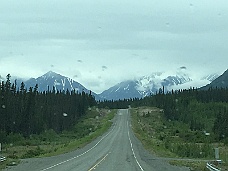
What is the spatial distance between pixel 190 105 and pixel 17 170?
13115 cm

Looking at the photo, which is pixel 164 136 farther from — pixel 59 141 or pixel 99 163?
pixel 99 163

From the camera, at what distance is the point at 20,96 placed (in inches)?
3637

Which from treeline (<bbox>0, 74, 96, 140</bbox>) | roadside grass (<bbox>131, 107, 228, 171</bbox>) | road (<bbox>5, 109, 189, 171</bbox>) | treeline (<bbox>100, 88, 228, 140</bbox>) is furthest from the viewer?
treeline (<bbox>100, 88, 228, 140</bbox>)

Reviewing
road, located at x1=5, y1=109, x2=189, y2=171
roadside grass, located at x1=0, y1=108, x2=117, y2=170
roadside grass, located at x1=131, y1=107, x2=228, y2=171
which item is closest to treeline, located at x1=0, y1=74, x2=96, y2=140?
roadside grass, located at x1=0, y1=108, x2=117, y2=170

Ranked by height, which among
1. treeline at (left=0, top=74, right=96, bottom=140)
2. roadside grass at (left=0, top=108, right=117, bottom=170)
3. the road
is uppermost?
treeline at (left=0, top=74, right=96, bottom=140)

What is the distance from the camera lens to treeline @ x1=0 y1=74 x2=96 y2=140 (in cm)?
8400

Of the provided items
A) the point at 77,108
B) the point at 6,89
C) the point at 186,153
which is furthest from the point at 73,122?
the point at 186,153

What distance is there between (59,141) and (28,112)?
1072cm

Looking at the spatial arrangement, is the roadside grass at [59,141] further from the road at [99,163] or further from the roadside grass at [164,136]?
the roadside grass at [164,136]

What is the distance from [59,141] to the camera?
3285 inches

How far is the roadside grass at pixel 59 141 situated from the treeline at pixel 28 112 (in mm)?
2800

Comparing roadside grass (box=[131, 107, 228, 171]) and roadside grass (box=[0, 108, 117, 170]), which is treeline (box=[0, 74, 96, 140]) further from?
roadside grass (box=[131, 107, 228, 171])

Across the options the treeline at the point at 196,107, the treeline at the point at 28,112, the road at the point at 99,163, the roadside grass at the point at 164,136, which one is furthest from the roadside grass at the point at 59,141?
the treeline at the point at 196,107

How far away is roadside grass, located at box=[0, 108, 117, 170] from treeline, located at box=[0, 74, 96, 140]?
2800 mm
